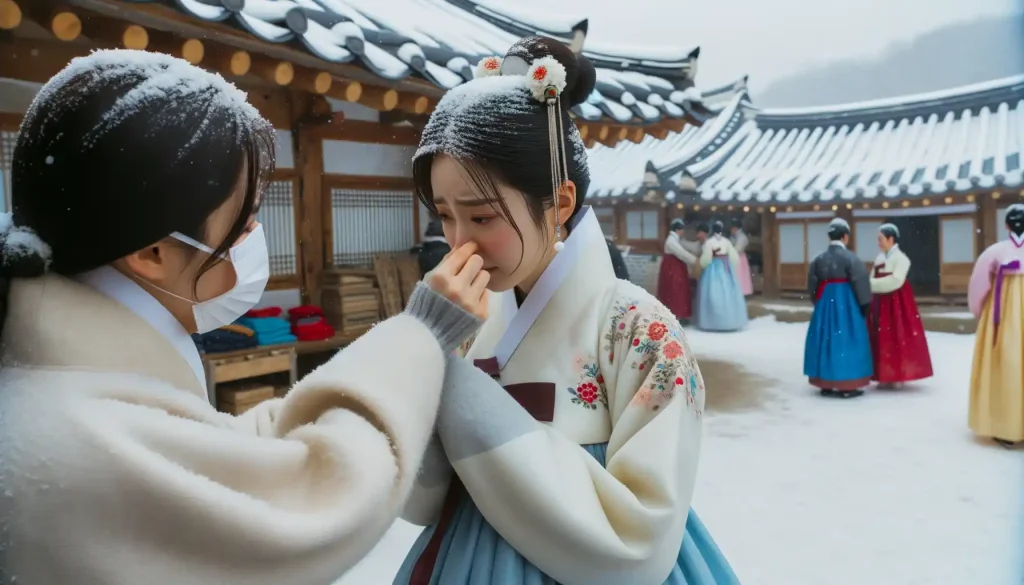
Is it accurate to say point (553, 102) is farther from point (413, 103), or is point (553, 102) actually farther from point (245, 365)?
point (413, 103)

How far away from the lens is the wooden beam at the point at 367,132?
1729 millimetres

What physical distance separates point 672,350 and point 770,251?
536cm

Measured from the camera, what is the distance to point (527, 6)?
8.42 feet

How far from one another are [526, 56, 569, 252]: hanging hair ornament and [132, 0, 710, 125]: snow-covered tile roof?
0.75 metres

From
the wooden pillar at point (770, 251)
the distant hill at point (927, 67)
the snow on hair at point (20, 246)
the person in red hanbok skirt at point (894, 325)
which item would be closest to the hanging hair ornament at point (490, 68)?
the snow on hair at point (20, 246)

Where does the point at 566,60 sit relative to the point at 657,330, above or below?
above

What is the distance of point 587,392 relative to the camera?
862 mm

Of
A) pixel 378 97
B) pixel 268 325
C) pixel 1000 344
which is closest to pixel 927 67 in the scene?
pixel 1000 344

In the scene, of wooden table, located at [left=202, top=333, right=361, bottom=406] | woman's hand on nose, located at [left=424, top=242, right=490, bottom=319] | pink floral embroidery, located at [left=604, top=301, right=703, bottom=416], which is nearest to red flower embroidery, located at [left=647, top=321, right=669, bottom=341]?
pink floral embroidery, located at [left=604, top=301, right=703, bottom=416]

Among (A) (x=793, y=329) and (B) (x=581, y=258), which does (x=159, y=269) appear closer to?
(B) (x=581, y=258)

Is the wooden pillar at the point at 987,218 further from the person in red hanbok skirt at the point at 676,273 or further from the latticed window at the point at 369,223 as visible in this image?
the latticed window at the point at 369,223

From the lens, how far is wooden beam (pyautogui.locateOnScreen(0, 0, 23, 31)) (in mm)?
1052

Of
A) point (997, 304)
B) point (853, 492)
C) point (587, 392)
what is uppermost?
point (587, 392)

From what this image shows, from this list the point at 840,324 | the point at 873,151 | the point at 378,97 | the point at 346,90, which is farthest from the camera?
the point at 873,151
